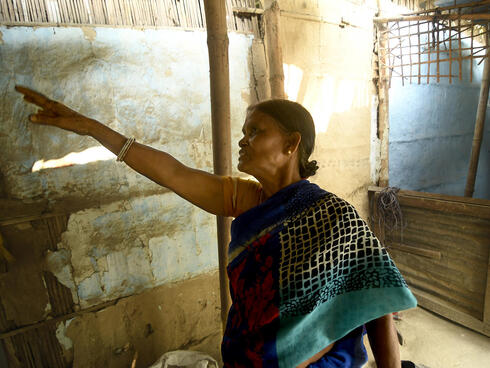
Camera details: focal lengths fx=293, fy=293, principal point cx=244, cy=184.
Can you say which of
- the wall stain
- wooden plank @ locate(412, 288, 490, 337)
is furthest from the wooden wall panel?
the wall stain

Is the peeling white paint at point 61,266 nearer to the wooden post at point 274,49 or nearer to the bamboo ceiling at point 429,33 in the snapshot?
the wooden post at point 274,49

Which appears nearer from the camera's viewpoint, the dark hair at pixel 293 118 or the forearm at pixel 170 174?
the dark hair at pixel 293 118

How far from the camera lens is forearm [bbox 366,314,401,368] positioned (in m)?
1.05

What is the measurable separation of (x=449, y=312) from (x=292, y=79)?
3.19m

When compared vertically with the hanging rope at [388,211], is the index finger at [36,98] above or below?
above

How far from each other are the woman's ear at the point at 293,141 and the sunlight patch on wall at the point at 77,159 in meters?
1.41

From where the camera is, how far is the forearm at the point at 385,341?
1.05m

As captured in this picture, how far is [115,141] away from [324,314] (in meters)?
1.14

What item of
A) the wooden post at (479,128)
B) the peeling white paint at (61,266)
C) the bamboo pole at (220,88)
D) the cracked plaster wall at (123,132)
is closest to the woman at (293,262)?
the bamboo pole at (220,88)

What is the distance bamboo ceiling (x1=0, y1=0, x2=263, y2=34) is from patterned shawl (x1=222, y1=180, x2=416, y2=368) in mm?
1787

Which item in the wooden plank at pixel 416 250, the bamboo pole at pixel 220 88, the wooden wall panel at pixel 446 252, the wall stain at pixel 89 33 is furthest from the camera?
the wooden plank at pixel 416 250

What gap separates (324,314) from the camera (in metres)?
1.04

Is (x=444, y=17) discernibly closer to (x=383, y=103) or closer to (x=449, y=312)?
(x=383, y=103)

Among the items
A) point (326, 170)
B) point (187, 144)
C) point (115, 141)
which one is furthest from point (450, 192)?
point (115, 141)
